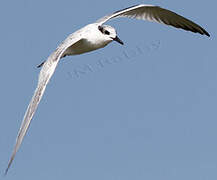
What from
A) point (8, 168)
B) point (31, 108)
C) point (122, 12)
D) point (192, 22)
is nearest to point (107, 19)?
point (122, 12)

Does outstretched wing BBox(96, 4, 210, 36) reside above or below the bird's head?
below

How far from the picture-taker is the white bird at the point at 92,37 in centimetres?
880

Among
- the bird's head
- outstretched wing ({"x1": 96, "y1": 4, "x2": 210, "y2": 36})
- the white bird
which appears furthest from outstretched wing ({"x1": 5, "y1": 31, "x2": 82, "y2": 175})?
outstretched wing ({"x1": 96, "y1": 4, "x2": 210, "y2": 36})

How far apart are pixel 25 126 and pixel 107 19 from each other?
11.5 ft

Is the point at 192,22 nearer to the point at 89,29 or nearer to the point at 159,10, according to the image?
the point at 159,10

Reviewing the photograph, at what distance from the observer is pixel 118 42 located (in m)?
11.0

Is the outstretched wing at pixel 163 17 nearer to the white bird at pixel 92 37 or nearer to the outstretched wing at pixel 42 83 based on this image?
the white bird at pixel 92 37

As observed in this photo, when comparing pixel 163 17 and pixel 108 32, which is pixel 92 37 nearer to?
pixel 108 32

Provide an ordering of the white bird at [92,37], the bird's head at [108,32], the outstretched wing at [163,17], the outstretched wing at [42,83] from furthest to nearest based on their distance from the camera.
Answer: the outstretched wing at [163,17] < the bird's head at [108,32] < the white bird at [92,37] < the outstretched wing at [42,83]

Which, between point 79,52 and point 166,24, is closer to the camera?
point 79,52

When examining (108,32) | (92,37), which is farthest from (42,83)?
(108,32)

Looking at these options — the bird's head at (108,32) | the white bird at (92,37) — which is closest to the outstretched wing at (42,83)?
the white bird at (92,37)

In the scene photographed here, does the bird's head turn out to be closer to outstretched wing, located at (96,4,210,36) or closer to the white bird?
the white bird

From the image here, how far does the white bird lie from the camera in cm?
880
